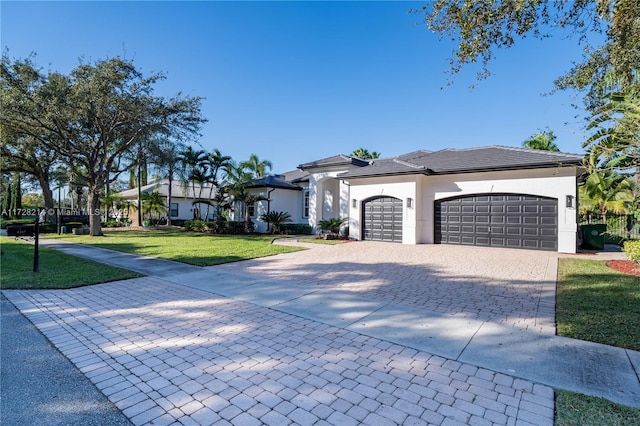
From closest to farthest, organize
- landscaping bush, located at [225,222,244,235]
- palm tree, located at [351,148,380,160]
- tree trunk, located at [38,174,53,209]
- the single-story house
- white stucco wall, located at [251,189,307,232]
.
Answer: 1. the single-story house
2. landscaping bush, located at [225,222,244,235]
3. white stucco wall, located at [251,189,307,232]
4. tree trunk, located at [38,174,53,209]
5. palm tree, located at [351,148,380,160]

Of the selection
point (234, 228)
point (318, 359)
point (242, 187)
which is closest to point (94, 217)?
point (234, 228)

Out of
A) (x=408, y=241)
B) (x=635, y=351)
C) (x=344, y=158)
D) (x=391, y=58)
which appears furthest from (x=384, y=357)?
(x=344, y=158)

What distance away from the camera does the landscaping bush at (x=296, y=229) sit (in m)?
22.2

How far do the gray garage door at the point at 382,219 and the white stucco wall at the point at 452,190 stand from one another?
35cm

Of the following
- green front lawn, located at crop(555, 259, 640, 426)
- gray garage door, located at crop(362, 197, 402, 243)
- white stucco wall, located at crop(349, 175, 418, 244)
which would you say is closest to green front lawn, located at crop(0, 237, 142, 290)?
green front lawn, located at crop(555, 259, 640, 426)

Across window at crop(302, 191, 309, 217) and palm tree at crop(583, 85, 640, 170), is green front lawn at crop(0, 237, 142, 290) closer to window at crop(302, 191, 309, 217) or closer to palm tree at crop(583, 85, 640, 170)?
palm tree at crop(583, 85, 640, 170)

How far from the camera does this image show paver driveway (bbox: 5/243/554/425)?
2.74 metres

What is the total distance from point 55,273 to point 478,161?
653 inches

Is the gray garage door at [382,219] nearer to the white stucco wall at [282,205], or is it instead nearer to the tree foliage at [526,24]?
the white stucco wall at [282,205]

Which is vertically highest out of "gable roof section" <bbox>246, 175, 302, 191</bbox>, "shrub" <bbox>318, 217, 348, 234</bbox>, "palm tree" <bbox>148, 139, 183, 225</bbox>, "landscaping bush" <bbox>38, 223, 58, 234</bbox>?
"palm tree" <bbox>148, 139, 183, 225</bbox>

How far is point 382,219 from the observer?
1711 cm

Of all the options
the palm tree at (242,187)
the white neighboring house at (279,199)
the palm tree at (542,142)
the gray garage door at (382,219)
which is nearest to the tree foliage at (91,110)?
the palm tree at (242,187)

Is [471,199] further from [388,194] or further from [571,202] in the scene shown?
[388,194]

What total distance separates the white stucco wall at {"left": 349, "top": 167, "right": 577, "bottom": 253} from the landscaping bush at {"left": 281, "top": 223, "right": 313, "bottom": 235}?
4.78 m
